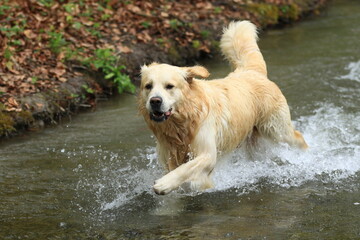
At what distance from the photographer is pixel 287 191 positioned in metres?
6.29

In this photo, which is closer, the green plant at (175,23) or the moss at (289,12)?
the green plant at (175,23)

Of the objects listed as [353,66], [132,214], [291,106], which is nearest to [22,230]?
[132,214]

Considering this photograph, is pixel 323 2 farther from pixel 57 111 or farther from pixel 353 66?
pixel 57 111

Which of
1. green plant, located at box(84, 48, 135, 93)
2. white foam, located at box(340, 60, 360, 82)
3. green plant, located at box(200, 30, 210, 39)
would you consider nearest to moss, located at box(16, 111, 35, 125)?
green plant, located at box(84, 48, 135, 93)

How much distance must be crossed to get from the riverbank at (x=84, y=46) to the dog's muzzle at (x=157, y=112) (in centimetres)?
346

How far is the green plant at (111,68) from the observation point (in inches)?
397

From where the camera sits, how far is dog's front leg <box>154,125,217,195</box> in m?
5.72

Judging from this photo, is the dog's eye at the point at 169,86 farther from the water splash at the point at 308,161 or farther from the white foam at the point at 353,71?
the white foam at the point at 353,71

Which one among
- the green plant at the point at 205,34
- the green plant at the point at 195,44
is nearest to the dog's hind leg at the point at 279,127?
the green plant at the point at 195,44

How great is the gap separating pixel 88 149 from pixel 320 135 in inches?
132

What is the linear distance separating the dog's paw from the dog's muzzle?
0.58 meters

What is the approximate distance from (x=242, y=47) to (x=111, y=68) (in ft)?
11.1

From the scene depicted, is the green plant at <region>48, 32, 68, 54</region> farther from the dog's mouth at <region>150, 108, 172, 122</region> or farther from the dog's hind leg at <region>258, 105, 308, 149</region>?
the dog's mouth at <region>150, 108, 172, 122</region>

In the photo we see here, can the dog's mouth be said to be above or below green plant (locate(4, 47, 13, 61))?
above
